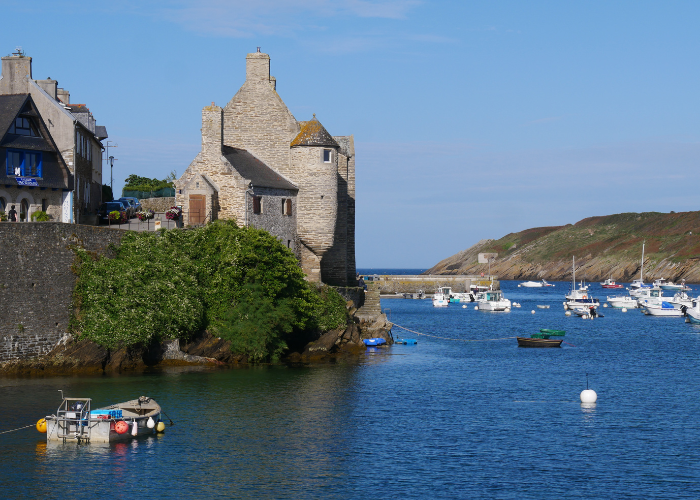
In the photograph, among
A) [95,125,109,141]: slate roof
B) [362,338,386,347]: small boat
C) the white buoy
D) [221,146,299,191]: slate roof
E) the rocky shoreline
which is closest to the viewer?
the white buoy

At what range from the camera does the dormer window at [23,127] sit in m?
62.8

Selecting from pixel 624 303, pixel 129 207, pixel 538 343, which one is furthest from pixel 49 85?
pixel 624 303

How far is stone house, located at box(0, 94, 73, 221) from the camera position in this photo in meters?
61.8

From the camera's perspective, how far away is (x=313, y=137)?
7119 cm

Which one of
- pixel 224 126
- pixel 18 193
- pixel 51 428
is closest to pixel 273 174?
pixel 224 126

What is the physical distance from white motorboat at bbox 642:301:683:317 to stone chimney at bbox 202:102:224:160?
283 ft

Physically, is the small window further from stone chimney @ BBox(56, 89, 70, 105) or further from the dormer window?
stone chimney @ BBox(56, 89, 70, 105)

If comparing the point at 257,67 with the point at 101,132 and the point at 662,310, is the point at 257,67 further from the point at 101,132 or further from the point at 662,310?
the point at 662,310

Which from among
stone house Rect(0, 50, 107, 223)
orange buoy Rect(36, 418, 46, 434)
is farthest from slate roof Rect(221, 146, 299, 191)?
orange buoy Rect(36, 418, 46, 434)

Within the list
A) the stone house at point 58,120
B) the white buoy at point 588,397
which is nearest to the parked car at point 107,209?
the stone house at point 58,120

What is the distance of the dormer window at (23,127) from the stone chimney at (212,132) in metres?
13.0

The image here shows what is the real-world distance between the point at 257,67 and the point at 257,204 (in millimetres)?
14086

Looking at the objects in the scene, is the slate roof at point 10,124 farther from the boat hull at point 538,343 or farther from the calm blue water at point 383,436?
the boat hull at point 538,343

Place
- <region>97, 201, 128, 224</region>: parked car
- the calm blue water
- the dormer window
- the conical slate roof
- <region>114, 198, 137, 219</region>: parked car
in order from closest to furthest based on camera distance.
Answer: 1. the calm blue water
2. the dormer window
3. the conical slate roof
4. <region>97, 201, 128, 224</region>: parked car
5. <region>114, 198, 137, 219</region>: parked car
